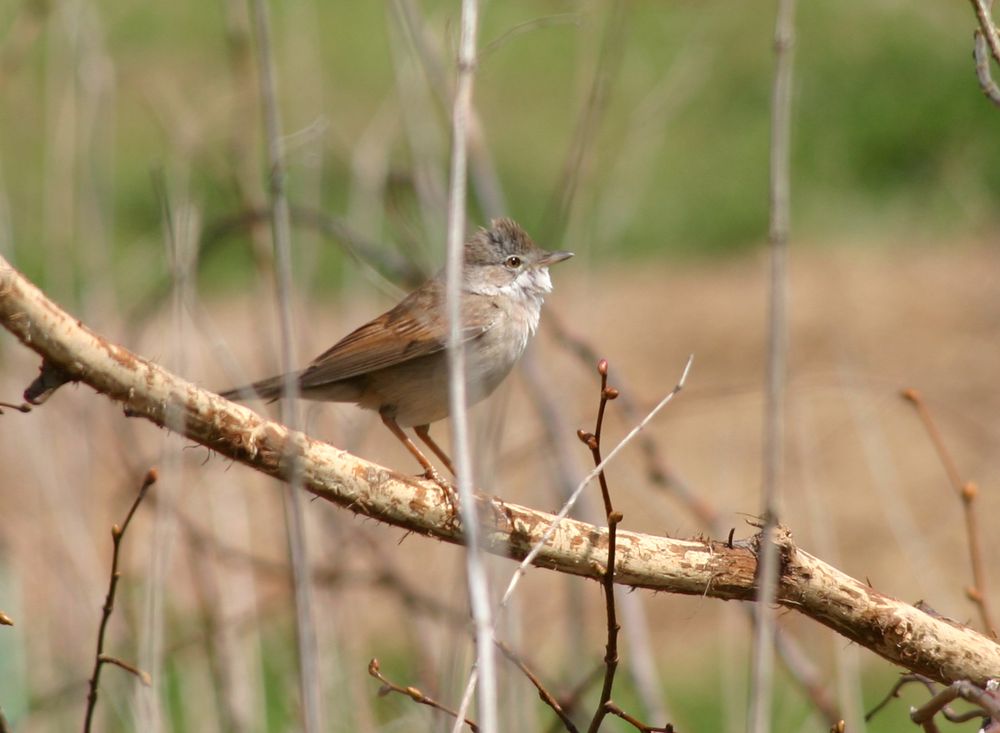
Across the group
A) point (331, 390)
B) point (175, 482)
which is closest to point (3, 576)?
point (175, 482)

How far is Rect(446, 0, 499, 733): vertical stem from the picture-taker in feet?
5.72

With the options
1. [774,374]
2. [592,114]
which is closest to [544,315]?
[592,114]

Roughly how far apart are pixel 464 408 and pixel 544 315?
9.16 ft

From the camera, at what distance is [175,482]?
3508 millimetres

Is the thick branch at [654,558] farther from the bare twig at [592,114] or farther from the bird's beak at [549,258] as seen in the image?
the bird's beak at [549,258]

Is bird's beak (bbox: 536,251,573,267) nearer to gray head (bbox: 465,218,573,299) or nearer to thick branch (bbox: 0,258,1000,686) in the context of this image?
gray head (bbox: 465,218,573,299)

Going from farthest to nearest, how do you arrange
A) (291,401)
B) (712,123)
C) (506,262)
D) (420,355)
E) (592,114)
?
(712,123), (506,262), (420,355), (592,114), (291,401)

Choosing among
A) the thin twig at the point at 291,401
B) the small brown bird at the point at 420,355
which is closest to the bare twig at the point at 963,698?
the thin twig at the point at 291,401

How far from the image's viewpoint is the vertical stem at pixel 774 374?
2002 mm

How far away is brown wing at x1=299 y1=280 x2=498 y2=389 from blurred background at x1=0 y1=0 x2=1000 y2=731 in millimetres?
111

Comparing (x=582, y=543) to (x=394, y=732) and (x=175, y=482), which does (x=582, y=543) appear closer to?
(x=175, y=482)

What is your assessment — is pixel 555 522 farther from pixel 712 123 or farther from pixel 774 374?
pixel 712 123

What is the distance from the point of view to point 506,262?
4.52 meters

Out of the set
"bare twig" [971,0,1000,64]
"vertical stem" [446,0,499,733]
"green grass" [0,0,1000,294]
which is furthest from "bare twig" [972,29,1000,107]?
"green grass" [0,0,1000,294]
